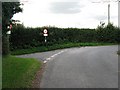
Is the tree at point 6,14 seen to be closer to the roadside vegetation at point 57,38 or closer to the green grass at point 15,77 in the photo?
the green grass at point 15,77

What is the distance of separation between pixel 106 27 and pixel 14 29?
15901mm

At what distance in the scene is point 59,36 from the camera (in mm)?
42469

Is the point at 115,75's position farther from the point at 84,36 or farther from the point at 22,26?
the point at 84,36

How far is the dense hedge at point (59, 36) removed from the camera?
37906 mm

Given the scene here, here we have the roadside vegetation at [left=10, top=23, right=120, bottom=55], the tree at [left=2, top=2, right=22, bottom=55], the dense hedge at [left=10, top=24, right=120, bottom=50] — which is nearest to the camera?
the tree at [left=2, top=2, right=22, bottom=55]

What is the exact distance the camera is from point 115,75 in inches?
557

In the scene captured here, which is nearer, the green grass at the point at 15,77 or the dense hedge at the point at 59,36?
the green grass at the point at 15,77

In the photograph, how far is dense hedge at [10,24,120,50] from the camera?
37.9 m

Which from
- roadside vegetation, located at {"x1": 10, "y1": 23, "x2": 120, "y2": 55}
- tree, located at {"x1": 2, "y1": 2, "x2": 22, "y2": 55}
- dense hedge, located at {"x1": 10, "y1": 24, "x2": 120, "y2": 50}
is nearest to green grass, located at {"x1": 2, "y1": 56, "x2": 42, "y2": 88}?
tree, located at {"x1": 2, "y1": 2, "x2": 22, "y2": 55}

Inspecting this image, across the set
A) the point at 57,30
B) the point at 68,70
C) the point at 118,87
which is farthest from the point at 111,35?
the point at 118,87

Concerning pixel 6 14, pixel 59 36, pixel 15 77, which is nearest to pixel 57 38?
pixel 59 36

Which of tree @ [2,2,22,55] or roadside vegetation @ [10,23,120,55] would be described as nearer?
tree @ [2,2,22,55]

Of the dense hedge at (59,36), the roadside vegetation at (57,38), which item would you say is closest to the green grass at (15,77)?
the roadside vegetation at (57,38)

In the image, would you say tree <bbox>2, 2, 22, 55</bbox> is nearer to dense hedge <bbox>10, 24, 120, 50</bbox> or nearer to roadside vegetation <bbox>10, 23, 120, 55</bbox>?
roadside vegetation <bbox>10, 23, 120, 55</bbox>
